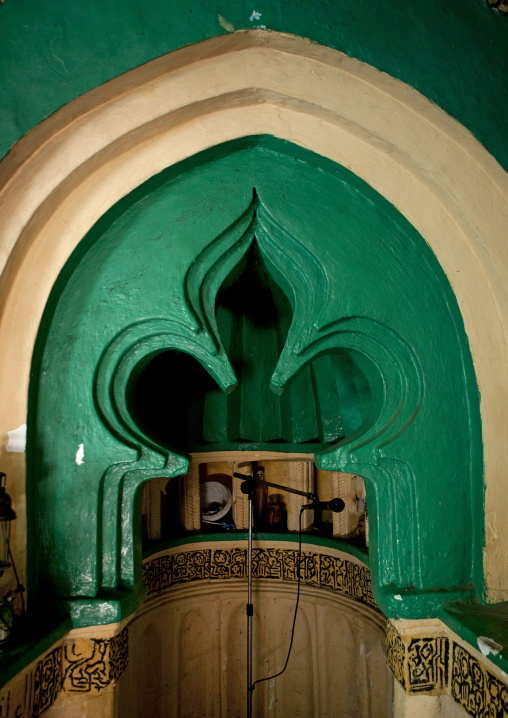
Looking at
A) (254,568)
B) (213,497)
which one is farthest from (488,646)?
(213,497)

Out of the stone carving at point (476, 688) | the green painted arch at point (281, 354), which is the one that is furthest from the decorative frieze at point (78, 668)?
the stone carving at point (476, 688)

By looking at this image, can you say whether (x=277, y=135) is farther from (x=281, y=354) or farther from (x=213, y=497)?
(x=213, y=497)

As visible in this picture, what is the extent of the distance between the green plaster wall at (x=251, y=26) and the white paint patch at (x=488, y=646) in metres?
1.54

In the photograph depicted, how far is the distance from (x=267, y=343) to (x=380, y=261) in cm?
135

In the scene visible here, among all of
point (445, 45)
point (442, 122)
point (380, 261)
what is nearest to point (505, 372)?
point (380, 261)

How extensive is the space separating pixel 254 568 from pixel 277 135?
3006 mm

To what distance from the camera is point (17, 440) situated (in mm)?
1596

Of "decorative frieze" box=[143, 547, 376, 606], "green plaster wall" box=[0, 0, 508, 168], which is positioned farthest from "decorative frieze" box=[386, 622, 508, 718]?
"green plaster wall" box=[0, 0, 508, 168]

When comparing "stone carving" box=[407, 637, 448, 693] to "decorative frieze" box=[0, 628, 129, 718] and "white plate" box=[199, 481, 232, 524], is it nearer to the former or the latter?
"decorative frieze" box=[0, 628, 129, 718]

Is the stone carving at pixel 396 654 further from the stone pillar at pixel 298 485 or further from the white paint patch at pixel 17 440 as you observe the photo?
the stone pillar at pixel 298 485

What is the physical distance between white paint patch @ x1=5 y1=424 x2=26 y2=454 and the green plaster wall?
89 cm

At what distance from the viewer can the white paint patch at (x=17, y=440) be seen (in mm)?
1589

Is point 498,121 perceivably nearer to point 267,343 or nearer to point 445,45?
point 445,45

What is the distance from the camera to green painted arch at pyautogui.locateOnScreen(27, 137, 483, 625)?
66.1 inches
